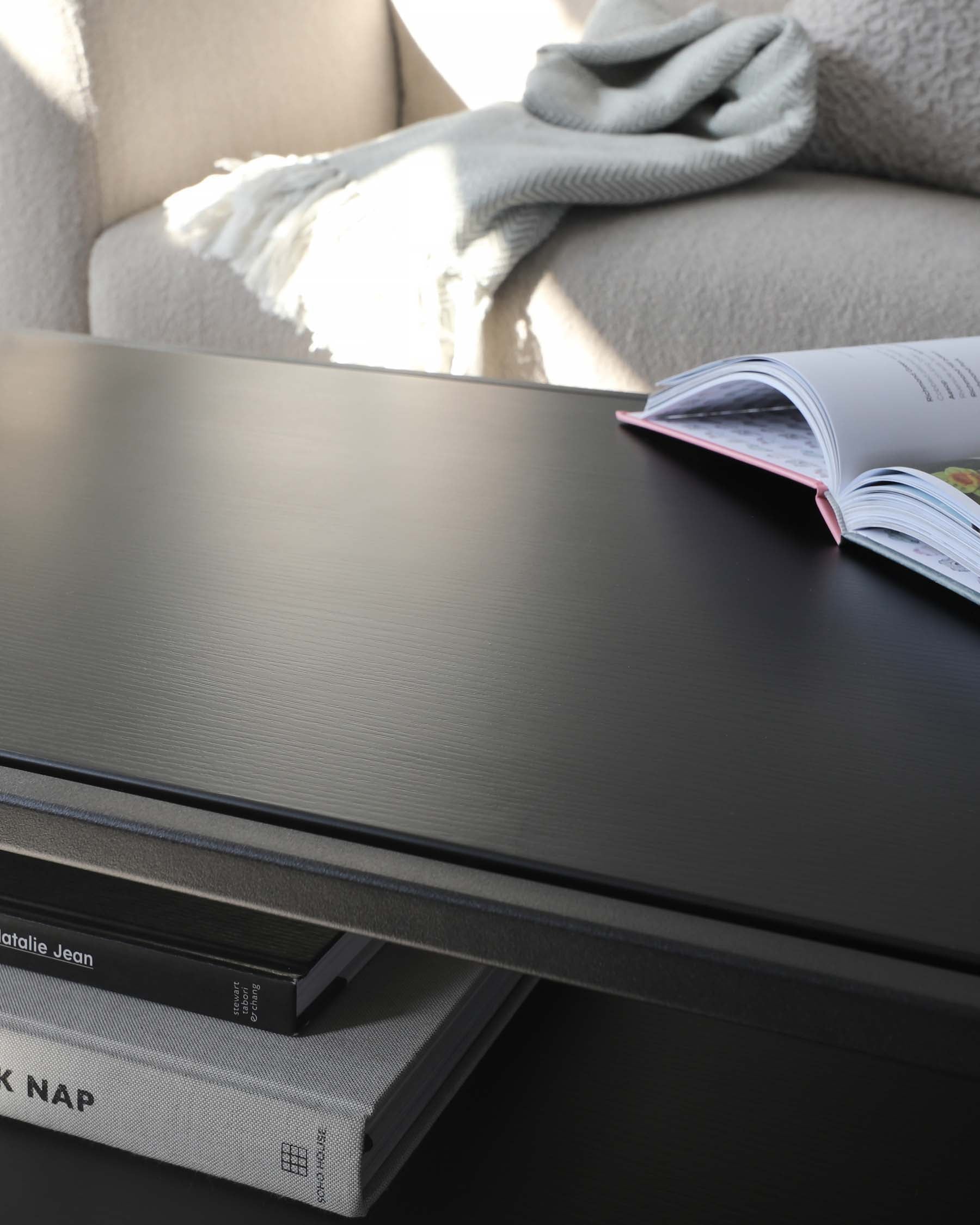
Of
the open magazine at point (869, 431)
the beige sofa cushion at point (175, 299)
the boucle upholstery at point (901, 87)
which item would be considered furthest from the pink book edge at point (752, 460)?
the boucle upholstery at point (901, 87)

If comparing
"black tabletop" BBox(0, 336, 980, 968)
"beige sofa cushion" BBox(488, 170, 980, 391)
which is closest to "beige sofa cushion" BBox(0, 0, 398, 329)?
"beige sofa cushion" BBox(488, 170, 980, 391)

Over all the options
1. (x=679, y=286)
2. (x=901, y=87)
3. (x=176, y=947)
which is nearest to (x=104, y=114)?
(x=679, y=286)

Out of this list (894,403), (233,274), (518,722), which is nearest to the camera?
(518,722)

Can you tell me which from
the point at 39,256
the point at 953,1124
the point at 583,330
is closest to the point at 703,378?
the point at 953,1124

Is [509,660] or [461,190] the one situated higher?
[461,190]

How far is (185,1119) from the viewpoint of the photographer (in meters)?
0.47

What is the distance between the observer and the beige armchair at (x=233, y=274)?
47.8 inches

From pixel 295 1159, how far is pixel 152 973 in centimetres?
9

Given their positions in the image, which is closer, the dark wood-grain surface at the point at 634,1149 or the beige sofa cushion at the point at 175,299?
the dark wood-grain surface at the point at 634,1149

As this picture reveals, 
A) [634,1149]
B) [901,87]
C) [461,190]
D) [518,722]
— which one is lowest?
[634,1149]

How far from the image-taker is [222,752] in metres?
0.37

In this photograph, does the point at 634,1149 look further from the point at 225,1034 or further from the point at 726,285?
the point at 726,285

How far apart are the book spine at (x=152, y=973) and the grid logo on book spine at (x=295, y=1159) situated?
39 mm

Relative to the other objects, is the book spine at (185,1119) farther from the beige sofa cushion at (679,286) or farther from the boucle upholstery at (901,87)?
the boucle upholstery at (901,87)
